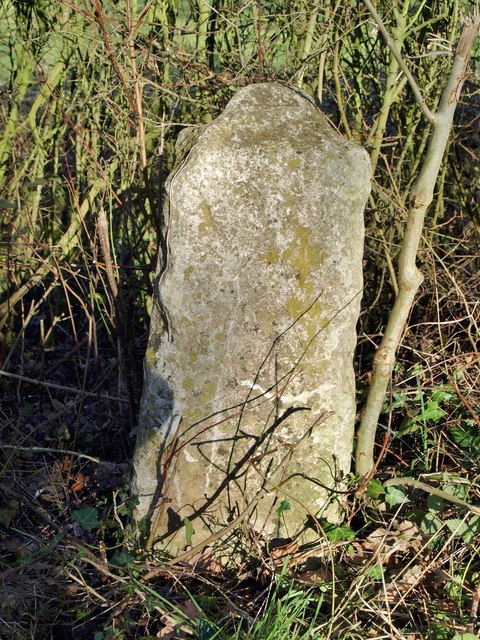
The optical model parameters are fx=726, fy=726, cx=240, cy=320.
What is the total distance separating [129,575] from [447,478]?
1.16 metres

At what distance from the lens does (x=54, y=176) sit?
363 cm

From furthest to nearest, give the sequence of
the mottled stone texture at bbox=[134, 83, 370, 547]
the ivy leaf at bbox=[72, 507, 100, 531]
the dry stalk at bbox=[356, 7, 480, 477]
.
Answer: the ivy leaf at bbox=[72, 507, 100, 531] < the mottled stone texture at bbox=[134, 83, 370, 547] < the dry stalk at bbox=[356, 7, 480, 477]

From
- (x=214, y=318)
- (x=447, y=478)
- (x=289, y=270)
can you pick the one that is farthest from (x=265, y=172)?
(x=447, y=478)

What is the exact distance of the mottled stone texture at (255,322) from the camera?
2.35 meters

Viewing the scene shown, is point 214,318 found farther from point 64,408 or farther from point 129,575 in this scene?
point 64,408

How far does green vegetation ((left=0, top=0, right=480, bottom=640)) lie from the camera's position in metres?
2.33

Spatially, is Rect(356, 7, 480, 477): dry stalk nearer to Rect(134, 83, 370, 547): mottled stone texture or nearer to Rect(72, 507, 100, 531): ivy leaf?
Rect(134, 83, 370, 547): mottled stone texture

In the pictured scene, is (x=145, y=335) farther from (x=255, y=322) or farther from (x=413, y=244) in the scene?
(x=413, y=244)

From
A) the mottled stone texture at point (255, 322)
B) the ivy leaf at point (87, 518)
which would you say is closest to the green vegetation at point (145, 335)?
the ivy leaf at point (87, 518)

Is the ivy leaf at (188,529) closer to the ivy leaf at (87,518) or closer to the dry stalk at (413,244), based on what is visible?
the ivy leaf at (87,518)

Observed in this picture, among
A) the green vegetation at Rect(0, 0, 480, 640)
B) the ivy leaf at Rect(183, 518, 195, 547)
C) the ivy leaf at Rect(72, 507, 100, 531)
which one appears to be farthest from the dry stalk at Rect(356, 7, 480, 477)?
the ivy leaf at Rect(72, 507, 100, 531)

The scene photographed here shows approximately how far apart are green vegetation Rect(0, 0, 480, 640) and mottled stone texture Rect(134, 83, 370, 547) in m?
0.17

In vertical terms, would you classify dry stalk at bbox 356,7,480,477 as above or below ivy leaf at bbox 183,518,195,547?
above

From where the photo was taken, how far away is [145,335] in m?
3.61
